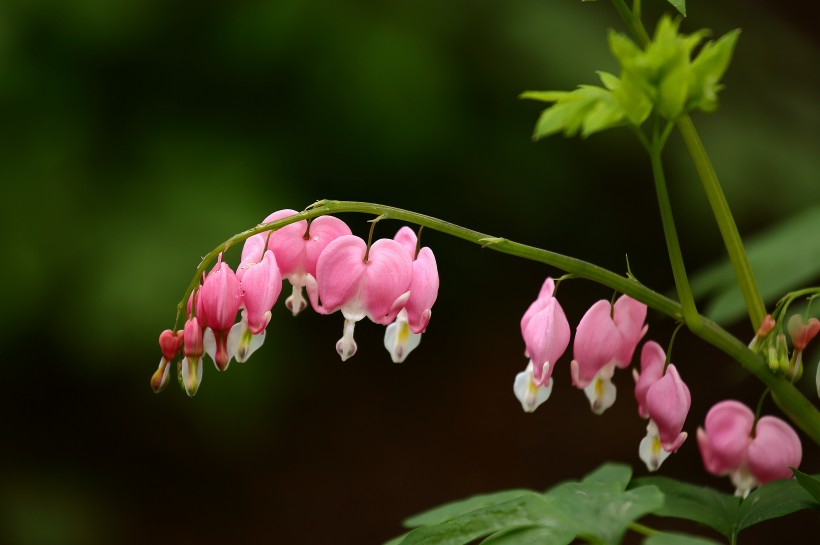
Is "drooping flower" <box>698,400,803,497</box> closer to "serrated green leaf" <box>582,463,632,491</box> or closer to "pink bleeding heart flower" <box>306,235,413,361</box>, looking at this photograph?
"serrated green leaf" <box>582,463,632,491</box>

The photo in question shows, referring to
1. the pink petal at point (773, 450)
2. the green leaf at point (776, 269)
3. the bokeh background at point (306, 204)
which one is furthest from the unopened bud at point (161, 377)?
the bokeh background at point (306, 204)

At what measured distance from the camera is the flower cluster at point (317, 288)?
0.88m

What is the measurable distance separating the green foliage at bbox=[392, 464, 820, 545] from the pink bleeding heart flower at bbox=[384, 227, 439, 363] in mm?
180

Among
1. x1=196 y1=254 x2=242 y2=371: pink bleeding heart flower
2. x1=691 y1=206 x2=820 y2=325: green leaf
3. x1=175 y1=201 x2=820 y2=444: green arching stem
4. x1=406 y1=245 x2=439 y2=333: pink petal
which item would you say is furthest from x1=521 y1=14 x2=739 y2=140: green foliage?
x1=691 y1=206 x2=820 y2=325: green leaf

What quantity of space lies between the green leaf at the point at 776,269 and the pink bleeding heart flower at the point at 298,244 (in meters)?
0.58

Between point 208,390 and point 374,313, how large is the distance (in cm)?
201

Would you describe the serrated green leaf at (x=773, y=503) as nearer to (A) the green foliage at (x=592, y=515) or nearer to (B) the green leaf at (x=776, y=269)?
(A) the green foliage at (x=592, y=515)

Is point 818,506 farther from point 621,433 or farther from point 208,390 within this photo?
point 621,433

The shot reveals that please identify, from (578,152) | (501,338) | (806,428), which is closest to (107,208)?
(578,152)

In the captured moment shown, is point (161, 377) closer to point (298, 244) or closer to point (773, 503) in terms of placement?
point (298, 244)

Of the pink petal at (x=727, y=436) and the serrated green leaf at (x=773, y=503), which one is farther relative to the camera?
the pink petal at (x=727, y=436)

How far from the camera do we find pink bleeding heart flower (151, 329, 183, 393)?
2.81 feet

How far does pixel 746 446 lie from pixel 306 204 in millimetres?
2036

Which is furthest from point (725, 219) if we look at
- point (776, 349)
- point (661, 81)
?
point (661, 81)
